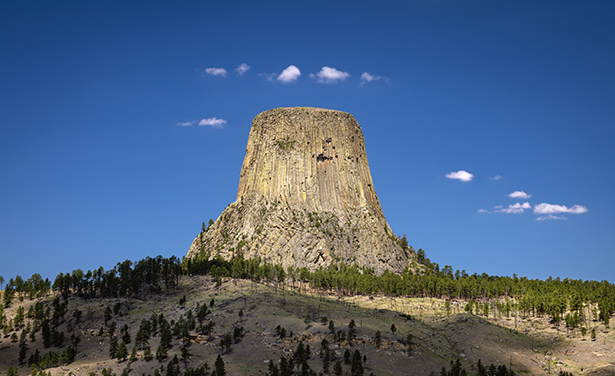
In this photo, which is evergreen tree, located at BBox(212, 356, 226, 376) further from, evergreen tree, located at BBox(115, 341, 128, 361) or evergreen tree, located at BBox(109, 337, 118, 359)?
evergreen tree, located at BBox(109, 337, 118, 359)

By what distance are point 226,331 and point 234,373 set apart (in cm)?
1962

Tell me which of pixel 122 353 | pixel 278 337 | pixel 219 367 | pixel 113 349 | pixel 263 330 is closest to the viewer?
pixel 219 367

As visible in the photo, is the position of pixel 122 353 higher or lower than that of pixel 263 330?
lower

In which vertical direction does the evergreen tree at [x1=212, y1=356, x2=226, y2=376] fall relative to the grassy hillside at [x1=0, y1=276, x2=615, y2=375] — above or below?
below

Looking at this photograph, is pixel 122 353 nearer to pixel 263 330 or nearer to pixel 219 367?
pixel 219 367

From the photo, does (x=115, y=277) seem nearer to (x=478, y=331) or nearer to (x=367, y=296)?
(x=367, y=296)

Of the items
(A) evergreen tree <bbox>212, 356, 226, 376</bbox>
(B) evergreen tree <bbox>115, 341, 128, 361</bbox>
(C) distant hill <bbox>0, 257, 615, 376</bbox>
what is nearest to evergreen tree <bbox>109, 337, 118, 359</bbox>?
(C) distant hill <bbox>0, 257, 615, 376</bbox>

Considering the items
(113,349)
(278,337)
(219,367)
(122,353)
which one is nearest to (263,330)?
(278,337)

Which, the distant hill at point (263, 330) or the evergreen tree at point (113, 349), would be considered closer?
the distant hill at point (263, 330)

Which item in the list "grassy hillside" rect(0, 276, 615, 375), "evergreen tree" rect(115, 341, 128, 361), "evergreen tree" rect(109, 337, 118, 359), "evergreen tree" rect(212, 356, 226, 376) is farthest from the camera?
"evergreen tree" rect(109, 337, 118, 359)

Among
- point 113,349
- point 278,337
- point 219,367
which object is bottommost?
point 219,367

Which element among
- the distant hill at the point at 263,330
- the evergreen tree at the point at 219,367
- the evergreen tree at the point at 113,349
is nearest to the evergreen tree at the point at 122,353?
the distant hill at the point at 263,330

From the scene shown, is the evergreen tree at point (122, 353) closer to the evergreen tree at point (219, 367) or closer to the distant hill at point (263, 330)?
the distant hill at point (263, 330)

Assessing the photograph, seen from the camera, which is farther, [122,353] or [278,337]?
[278,337]
